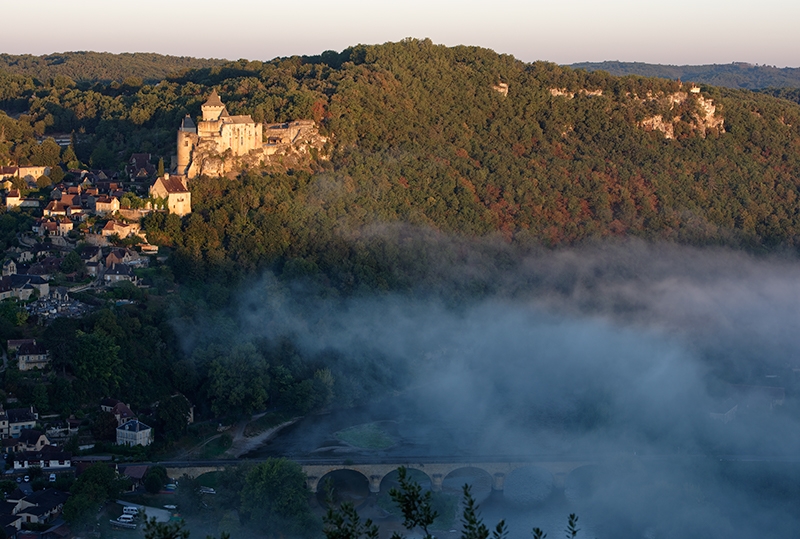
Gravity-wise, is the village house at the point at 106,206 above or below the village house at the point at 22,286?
above

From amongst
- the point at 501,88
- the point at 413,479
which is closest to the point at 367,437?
the point at 413,479

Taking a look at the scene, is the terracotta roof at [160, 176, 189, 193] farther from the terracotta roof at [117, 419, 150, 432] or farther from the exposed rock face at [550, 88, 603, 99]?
the exposed rock face at [550, 88, 603, 99]

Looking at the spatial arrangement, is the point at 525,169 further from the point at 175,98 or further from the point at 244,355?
the point at 244,355

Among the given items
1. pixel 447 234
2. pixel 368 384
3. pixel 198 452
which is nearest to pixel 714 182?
pixel 447 234

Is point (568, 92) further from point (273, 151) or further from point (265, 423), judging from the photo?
point (265, 423)

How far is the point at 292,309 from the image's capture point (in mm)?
44062

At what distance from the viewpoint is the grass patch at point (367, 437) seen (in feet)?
122

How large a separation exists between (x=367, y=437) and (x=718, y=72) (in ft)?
481

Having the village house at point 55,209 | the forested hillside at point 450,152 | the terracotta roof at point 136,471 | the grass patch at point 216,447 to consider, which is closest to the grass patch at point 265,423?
the grass patch at point 216,447

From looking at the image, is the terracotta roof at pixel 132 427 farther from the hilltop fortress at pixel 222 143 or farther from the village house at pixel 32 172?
the village house at pixel 32 172

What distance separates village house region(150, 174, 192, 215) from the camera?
44.2 m

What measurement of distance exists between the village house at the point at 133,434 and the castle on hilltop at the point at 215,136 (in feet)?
50.6

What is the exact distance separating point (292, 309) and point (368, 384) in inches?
165

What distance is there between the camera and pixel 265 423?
128 feet
